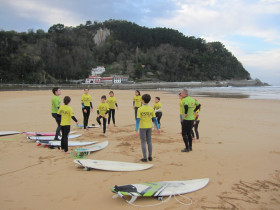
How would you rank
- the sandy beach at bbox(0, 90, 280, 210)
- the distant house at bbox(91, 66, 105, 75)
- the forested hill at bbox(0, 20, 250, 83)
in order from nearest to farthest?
the sandy beach at bbox(0, 90, 280, 210) < the forested hill at bbox(0, 20, 250, 83) < the distant house at bbox(91, 66, 105, 75)

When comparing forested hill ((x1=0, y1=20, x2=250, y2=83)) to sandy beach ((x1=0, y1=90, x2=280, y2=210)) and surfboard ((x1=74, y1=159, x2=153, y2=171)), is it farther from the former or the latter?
surfboard ((x1=74, y1=159, x2=153, y2=171))

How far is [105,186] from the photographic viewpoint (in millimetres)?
4109

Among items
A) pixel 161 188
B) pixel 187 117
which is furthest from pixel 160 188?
pixel 187 117

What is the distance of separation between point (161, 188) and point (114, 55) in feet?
421

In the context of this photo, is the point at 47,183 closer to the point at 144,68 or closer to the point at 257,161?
the point at 257,161

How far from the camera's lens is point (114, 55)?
416 feet

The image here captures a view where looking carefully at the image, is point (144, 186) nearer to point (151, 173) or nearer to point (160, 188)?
point (160, 188)

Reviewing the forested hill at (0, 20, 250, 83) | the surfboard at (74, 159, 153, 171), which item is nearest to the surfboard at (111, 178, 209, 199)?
the surfboard at (74, 159, 153, 171)

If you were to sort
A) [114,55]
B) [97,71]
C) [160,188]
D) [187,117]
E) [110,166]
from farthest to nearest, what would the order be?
[114,55]
[97,71]
[187,117]
[110,166]
[160,188]

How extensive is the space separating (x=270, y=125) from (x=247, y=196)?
863cm

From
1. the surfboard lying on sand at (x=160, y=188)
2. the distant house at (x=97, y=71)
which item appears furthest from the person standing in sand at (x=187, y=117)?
the distant house at (x=97, y=71)

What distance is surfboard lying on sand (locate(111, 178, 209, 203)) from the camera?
356 cm

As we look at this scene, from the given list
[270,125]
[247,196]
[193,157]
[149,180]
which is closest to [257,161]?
[193,157]

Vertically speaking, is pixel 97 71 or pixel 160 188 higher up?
pixel 97 71
